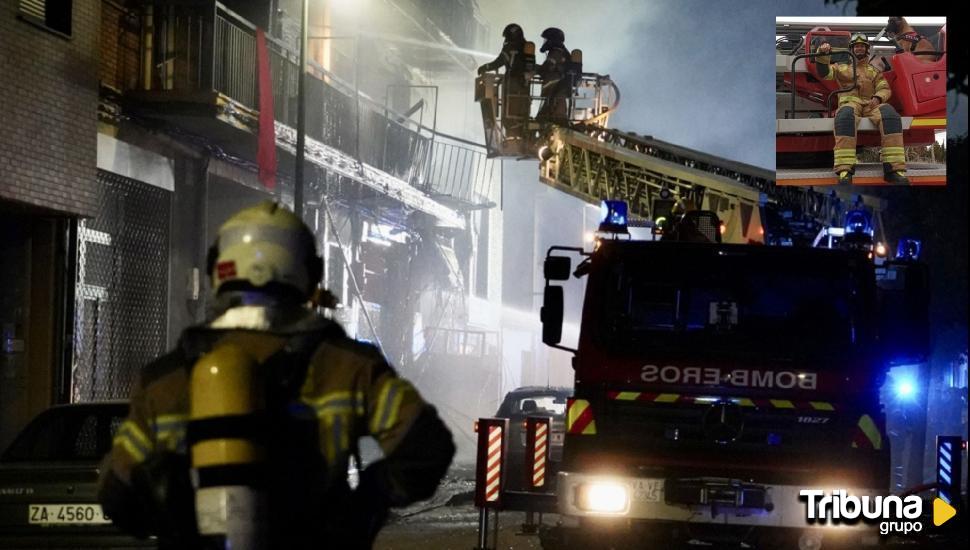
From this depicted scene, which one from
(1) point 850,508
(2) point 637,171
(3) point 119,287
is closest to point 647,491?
(1) point 850,508

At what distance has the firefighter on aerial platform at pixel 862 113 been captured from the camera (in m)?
21.8

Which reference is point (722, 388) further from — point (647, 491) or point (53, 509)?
point (53, 509)

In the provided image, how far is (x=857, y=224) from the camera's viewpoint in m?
10.1

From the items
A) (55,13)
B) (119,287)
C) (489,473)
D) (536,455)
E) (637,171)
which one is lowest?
(489,473)

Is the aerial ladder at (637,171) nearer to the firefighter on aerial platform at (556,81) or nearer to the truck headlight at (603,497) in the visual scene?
the firefighter on aerial platform at (556,81)

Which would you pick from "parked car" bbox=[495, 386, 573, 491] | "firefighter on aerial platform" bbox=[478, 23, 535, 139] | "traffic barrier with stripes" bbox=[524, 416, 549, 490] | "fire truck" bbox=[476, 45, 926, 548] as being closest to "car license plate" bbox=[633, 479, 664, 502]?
"fire truck" bbox=[476, 45, 926, 548]

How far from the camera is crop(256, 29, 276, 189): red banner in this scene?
21906 millimetres

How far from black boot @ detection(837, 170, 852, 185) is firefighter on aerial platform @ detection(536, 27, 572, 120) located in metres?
4.85

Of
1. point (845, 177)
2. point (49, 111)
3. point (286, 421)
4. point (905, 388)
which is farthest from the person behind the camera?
point (845, 177)

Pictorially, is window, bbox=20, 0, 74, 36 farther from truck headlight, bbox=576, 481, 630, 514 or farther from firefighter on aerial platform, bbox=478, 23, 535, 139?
truck headlight, bbox=576, 481, 630, 514

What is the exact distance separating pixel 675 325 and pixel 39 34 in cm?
1005

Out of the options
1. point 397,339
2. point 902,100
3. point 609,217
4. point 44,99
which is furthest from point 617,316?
point 397,339

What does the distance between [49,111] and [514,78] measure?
19.8ft

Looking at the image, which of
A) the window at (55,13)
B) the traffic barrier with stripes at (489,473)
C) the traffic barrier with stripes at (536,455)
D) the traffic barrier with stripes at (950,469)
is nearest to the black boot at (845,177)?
the window at (55,13)
